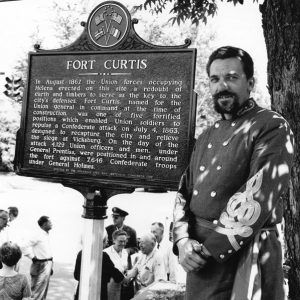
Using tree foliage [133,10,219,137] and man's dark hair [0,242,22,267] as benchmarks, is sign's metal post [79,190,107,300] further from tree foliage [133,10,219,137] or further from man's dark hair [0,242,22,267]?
tree foliage [133,10,219,137]

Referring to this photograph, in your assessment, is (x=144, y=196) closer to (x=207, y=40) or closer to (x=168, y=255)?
(x=207, y=40)

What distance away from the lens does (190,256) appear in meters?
2.52

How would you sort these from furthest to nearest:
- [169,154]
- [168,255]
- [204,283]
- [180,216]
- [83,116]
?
[168,255] < [83,116] < [169,154] < [180,216] < [204,283]

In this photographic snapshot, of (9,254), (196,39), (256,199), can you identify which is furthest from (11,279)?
(196,39)

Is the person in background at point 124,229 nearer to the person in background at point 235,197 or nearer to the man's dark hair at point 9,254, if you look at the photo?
the man's dark hair at point 9,254

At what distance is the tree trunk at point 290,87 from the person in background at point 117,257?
2340 mm

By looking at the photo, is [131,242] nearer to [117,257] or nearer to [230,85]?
[117,257]

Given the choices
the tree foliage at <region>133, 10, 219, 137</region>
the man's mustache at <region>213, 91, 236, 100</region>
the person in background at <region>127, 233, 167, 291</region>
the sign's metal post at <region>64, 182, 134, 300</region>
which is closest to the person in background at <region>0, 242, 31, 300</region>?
the sign's metal post at <region>64, 182, 134, 300</region>

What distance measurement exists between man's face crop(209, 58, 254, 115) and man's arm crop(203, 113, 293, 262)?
37 centimetres

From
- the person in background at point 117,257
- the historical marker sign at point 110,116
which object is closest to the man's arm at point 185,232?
the historical marker sign at point 110,116

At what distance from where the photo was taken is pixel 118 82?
13.1 feet

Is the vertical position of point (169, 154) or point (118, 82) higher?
point (118, 82)

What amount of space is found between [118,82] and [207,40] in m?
12.7

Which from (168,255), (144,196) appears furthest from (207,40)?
(168,255)
